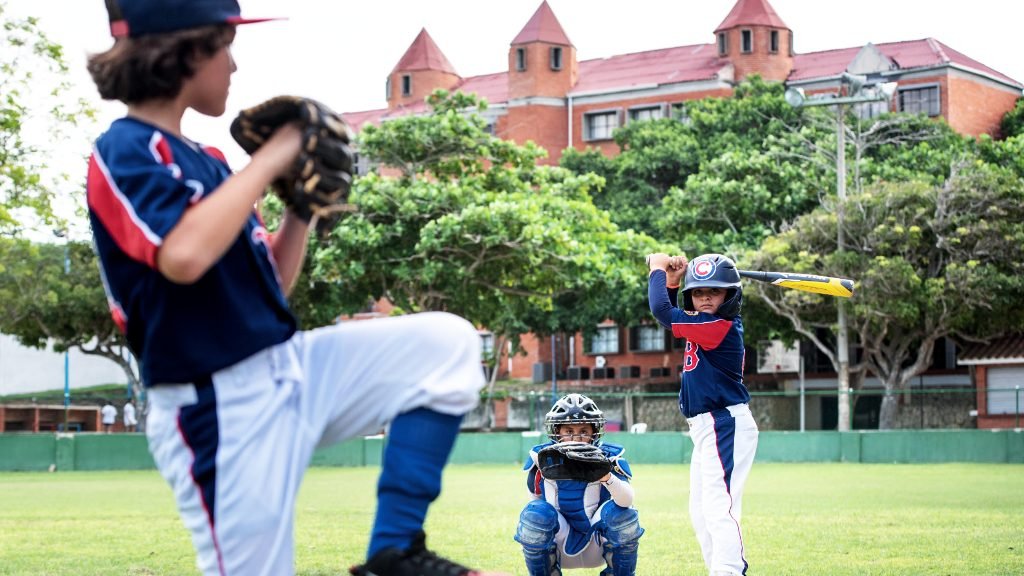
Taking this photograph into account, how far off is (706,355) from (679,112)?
59736 mm

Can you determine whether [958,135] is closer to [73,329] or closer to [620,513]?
[73,329]

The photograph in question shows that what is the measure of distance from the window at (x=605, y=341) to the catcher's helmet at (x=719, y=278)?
5930 cm

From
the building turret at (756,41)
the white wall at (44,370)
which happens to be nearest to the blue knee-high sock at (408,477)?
the building turret at (756,41)

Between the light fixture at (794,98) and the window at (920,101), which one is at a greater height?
the window at (920,101)

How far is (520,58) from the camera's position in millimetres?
75062

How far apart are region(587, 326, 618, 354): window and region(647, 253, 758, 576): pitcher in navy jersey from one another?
59.3 meters

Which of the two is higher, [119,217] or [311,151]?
[311,151]

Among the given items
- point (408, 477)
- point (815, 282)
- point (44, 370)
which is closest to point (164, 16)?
point (408, 477)

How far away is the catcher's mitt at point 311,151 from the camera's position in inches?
144

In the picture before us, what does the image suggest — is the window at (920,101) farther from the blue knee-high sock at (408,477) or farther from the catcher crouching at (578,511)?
the blue knee-high sock at (408,477)

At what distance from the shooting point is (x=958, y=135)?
58.3m

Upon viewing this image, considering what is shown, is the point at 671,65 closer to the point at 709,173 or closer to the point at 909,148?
the point at 909,148

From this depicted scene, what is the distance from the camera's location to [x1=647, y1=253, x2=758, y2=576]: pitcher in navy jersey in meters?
8.90

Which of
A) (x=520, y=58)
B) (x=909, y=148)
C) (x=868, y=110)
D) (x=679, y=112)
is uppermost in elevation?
(x=520, y=58)
